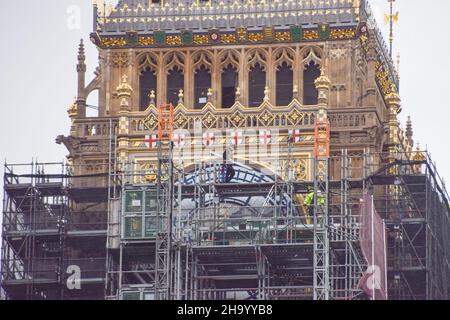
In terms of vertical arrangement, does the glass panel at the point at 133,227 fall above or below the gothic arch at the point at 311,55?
below

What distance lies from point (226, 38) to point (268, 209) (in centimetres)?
830

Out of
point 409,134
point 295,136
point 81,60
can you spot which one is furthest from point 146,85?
point 409,134

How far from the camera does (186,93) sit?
4510 inches

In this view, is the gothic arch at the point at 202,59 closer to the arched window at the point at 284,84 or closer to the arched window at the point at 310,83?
the arched window at the point at 284,84

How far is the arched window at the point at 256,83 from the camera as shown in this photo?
115 m

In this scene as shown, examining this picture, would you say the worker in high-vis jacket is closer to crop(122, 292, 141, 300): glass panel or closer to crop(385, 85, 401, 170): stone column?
crop(385, 85, 401, 170): stone column

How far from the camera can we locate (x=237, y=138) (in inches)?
4419

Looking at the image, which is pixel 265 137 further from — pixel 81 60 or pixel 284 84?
pixel 81 60

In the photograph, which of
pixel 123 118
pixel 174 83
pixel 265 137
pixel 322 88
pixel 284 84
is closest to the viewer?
pixel 322 88

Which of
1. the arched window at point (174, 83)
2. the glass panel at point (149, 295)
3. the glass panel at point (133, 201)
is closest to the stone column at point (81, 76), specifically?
the arched window at point (174, 83)

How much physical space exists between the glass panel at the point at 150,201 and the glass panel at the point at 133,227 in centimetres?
55

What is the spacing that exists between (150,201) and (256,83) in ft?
27.9

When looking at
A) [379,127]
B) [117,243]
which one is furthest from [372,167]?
[117,243]
